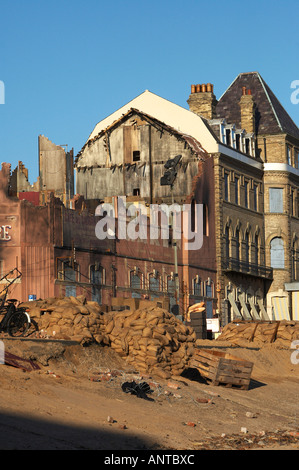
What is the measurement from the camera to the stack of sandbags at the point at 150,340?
Answer: 28.9 m

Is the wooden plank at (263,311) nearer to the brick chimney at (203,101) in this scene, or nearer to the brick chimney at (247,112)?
the brick chimney at (247,112)

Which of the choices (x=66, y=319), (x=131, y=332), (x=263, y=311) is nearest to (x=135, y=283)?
(x=263, y=311)

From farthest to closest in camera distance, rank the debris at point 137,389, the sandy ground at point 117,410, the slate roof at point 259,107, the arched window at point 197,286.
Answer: the slate roof at point 259,107
the arched window at point 197,286
the debris at point 137,389
the sandy ground at point 117,410

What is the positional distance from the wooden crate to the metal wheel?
5161 mm

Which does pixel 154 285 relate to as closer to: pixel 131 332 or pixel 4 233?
pixel 4 233

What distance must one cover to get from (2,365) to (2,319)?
561 centimetres

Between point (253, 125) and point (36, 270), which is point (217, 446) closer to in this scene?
point (36, 270)

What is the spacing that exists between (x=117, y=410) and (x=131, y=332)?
7765 mm

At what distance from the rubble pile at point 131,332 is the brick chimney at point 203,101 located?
4148cm

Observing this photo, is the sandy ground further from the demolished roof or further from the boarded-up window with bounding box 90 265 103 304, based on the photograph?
the demolished roof

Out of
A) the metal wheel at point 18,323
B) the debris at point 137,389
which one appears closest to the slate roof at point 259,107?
the metal wheel at point 18,323

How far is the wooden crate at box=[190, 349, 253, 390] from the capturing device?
97.7 ft

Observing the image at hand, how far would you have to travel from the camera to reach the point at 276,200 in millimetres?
73438

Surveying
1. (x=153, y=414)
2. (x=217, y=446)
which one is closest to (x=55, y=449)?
(x=217, y=446)
